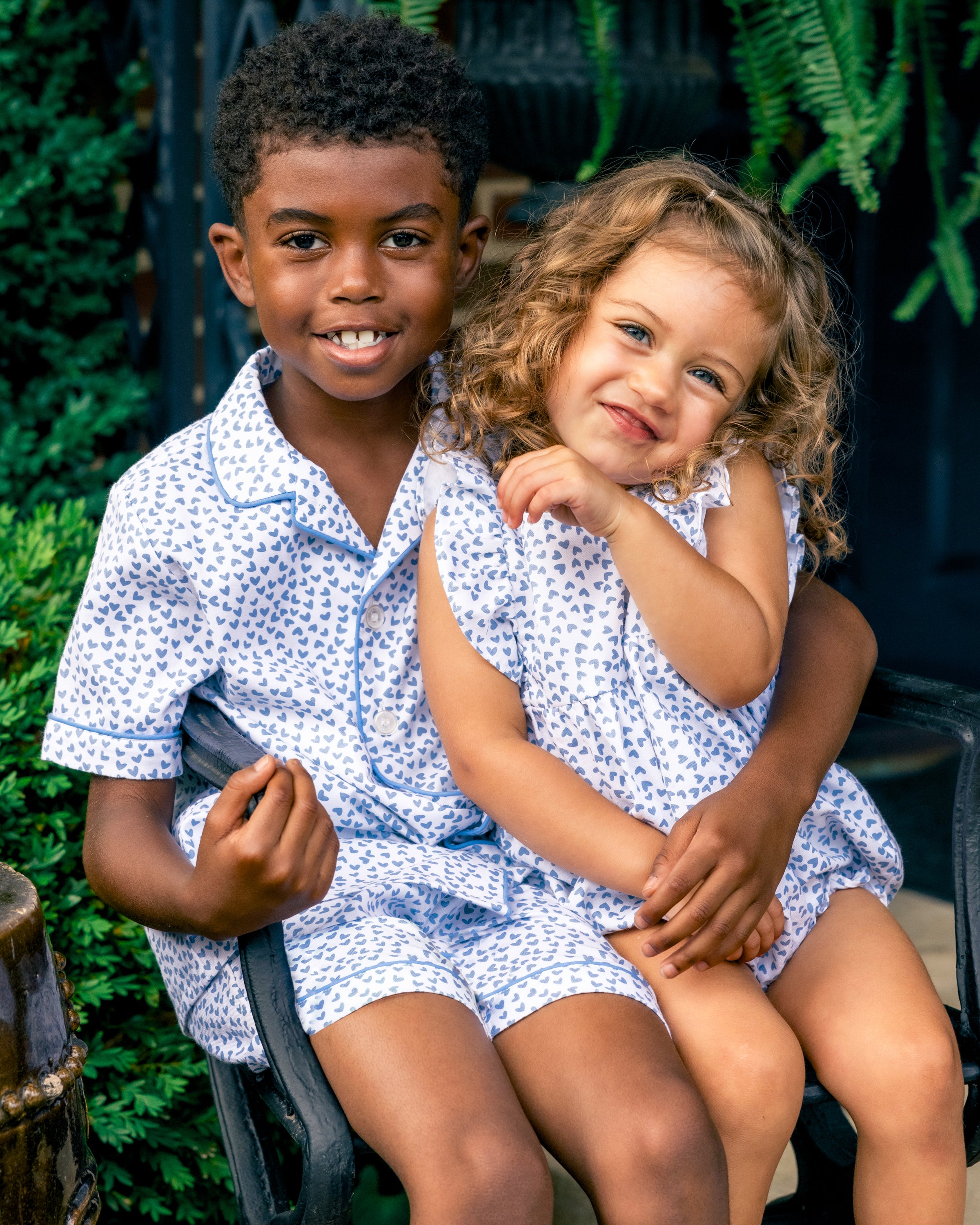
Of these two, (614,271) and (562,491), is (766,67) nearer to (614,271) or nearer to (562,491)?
(614,271)

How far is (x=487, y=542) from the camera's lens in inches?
67.4

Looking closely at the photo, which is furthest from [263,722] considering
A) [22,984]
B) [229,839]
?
[22,984]

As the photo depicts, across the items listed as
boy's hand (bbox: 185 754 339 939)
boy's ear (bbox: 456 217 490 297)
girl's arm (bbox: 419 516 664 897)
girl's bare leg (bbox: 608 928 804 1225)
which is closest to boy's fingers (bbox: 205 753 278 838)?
boy's hand (bbox: 185 754 339 939)

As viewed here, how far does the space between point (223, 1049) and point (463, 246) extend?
3.67ft

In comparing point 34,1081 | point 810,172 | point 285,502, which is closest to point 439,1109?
point 34,1081

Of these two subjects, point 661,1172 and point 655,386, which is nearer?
point 661,1172

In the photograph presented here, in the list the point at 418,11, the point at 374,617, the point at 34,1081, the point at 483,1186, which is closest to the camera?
the point at 34,1081

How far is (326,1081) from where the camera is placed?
54.1 inches

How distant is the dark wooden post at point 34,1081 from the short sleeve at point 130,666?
1.51ft

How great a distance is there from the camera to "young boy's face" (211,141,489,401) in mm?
1625

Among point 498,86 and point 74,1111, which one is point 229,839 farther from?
point 498,86

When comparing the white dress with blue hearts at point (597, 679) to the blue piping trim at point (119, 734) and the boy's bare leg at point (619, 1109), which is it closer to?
the boy's bare leg at point (619, 1109)

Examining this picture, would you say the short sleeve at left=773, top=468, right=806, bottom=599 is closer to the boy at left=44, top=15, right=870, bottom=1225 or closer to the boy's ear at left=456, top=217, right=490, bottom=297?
the boy at left=44, top=15, right=870, bottom=1225

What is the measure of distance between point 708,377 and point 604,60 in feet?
2.98
